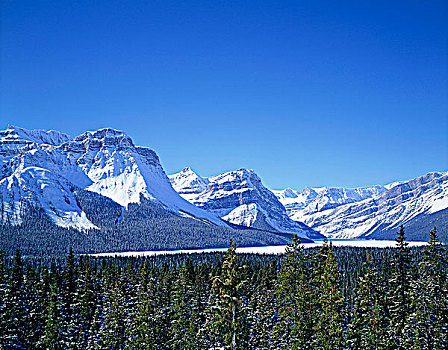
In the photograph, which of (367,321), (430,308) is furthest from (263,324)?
(430,308)

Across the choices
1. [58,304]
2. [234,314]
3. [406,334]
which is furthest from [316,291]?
[58,304]

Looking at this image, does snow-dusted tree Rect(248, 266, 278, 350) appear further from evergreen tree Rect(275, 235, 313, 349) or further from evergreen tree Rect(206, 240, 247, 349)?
evergreen tree Rect(206, 240, 247, 349)

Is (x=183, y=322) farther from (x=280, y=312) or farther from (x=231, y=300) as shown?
(x=231, y=300)

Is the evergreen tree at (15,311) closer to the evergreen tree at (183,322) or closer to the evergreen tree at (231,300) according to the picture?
the evergreen tree at (183,322)

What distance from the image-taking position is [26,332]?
74.6m

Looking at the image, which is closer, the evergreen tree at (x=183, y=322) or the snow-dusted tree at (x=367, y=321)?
the snow-dusted tree at (x=367, y=321)

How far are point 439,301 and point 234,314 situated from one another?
33078mm

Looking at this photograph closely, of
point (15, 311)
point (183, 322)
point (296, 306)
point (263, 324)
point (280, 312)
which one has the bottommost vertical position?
point (183, 322)

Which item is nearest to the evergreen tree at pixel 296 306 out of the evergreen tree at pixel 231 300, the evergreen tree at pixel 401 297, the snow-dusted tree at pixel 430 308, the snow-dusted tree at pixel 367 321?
the snow-dusted tree at pixel 367 321

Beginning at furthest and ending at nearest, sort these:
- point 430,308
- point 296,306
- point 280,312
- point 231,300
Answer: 1. point 280,312
2. point 296,306
3. point 430,308
4. point 231,300

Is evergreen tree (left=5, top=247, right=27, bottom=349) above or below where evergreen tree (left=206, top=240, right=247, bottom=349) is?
below

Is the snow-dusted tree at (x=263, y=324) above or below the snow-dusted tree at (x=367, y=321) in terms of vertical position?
below

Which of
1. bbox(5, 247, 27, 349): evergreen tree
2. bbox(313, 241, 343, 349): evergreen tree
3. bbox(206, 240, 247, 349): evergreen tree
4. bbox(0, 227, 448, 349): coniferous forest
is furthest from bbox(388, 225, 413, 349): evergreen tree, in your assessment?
bbox(5, 247, 27, 349): evergreen tree

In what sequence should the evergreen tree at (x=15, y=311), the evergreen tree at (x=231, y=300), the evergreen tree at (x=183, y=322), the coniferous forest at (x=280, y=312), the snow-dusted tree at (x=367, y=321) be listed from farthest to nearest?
the evergreen tree at (x=183, y=322), the evergreen tree at (x=15, y=311), the snow-dusted tree at (x=367, y=321), the coniferous forest at (x=280, y=312), the evergreen tree at (x=231, y=300)
